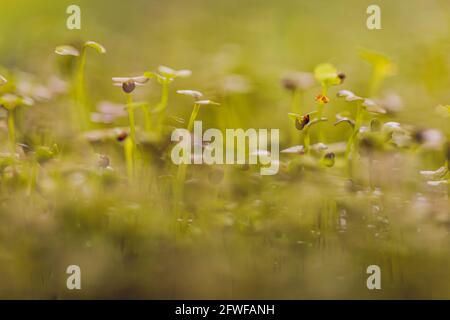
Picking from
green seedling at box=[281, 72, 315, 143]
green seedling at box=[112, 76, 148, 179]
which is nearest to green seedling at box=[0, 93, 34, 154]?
green seedling at box=[112, 76, 148, 179]

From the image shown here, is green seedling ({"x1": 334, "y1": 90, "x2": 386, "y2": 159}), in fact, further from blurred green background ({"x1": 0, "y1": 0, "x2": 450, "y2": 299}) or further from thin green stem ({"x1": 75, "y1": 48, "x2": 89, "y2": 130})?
thin green stem ({"x1": 75, "y1": 48, "x2": 89, "y2": 130})

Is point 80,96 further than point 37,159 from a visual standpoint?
Yes

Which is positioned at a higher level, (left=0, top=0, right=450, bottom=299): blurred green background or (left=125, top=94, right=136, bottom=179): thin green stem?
(left=125, top=94, right=136, bottom=179): thin green stem

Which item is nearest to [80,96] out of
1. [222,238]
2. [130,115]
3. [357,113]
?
[130,115]

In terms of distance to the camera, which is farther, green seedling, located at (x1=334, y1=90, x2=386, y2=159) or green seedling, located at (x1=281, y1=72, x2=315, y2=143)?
green seedling, located at (x1=281, y1=72, x2=315, y2=143)

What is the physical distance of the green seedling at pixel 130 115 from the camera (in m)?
0.86

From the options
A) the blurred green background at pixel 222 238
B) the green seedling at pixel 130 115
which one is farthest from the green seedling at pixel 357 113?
the green seedling at pixel 130 115

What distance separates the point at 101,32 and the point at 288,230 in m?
0.95

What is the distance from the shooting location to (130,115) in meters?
0.90

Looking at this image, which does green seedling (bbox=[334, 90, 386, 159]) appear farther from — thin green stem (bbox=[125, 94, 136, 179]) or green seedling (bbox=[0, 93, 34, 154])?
green seedling (bbox=[0, 93, 34, 154])

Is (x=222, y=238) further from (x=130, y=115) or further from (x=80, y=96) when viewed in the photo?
(x=80, y=96)

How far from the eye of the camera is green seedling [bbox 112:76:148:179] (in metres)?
0.86

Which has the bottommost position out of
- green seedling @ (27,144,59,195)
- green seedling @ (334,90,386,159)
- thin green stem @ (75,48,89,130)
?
green seedling @ (27,144,59,195)

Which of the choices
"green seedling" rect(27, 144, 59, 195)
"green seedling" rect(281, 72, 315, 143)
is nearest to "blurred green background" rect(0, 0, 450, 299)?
"green seedling" rect(27, 144, 59, 195)
